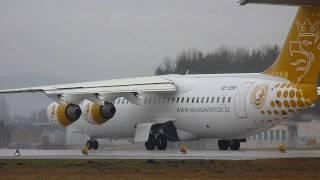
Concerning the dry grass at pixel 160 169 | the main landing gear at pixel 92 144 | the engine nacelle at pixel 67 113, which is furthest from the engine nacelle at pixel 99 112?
the dry grass at pixel 160 169

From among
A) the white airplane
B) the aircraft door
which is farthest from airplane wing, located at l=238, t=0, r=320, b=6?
the aircraft door

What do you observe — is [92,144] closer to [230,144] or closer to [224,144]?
[224,144]

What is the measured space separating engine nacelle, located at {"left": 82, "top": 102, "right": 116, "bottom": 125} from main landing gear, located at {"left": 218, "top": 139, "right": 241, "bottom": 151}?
244 inches

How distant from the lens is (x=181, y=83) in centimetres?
4434

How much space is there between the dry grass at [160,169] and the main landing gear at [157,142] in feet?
39.4

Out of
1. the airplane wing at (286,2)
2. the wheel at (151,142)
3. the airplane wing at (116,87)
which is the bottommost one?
the wheel at (151,142)

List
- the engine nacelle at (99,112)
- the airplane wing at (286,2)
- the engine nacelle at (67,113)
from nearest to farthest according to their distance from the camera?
the airplane wing at (286,2), the engine nacelle at (99,112), the engine nacelle at (67,113)

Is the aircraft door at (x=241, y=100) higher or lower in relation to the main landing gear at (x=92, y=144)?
higher

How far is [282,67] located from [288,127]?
1850 centimetres

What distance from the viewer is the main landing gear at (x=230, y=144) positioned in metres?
43.2

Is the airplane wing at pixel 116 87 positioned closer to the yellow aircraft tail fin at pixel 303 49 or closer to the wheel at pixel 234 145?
the wheel at pixel 234 145

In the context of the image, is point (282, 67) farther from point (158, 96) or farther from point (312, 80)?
point (158, 96)

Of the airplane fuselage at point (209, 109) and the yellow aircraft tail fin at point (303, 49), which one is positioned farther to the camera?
the airplane fuselage at point (209, 109)

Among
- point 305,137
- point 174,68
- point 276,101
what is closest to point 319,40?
point 276,101
